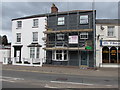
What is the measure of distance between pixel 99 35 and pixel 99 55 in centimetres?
309

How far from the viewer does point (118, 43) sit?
1667 cm

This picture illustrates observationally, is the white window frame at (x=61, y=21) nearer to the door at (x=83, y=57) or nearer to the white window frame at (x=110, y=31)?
the door at (x=83, y=57)

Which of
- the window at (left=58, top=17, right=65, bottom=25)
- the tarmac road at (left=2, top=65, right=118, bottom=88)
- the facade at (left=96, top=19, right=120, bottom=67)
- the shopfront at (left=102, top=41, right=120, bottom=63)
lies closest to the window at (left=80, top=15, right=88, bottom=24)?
the facade at (left=96, top=19, right=120, bottom=67)

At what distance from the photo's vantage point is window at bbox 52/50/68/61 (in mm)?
17403

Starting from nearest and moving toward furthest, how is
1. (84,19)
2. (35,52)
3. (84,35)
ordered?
(84,35) → (84,19) → (35,52)

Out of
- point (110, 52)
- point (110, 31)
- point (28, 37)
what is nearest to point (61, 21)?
point (28, 37)

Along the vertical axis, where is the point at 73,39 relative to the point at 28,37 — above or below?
below

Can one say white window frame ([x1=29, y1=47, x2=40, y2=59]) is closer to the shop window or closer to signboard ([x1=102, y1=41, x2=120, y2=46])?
signboard ([x1=102, y1=41, x2=120, y2=46])

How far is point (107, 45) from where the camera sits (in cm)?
1672

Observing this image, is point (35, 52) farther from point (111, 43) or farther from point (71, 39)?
point (111, 43)

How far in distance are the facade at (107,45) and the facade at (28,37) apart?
30.4 feet

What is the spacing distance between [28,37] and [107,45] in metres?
13.8

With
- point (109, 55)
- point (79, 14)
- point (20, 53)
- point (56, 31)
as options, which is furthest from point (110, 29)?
point (20, 53)

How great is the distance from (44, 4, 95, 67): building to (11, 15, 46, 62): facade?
158 cm
